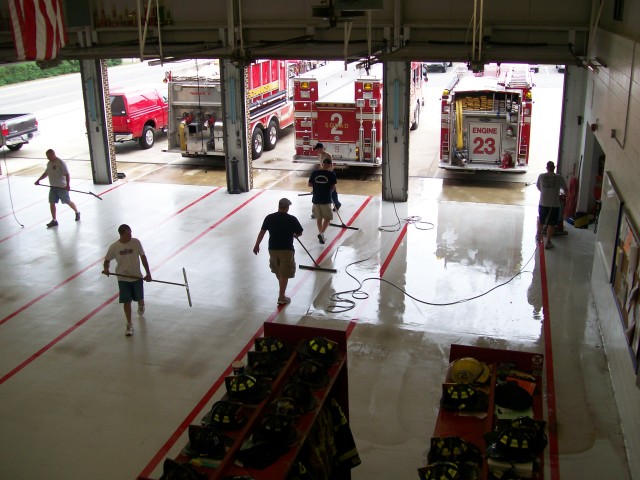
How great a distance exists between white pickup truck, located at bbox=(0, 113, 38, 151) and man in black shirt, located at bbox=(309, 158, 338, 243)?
12402 millimetres

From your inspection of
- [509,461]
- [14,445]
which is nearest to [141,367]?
[14,445]

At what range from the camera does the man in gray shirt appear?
12781mm

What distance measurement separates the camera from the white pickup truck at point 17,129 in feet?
71.5

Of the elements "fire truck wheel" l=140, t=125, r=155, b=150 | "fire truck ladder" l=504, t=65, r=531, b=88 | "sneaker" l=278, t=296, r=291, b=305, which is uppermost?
"fire truck ladder" l=504, t=65, r=531, b=88

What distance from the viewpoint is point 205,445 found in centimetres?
546

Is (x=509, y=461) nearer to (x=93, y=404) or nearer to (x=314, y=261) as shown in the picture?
(x=93, y=404)

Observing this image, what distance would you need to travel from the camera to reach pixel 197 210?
634 inches

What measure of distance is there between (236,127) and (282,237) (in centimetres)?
697

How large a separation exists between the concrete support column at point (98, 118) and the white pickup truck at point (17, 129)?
4.98m

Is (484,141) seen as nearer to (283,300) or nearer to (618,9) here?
(618,9)

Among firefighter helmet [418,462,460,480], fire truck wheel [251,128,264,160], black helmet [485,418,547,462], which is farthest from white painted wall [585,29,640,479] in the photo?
fire truck wheel [251,128,264,160]

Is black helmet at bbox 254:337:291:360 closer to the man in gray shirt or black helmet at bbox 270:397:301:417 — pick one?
black helmet at bbox 270:397:301:417

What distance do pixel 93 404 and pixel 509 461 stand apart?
516 cm

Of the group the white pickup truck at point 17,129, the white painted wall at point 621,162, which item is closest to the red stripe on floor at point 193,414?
the white painted wall at point 621,162
